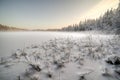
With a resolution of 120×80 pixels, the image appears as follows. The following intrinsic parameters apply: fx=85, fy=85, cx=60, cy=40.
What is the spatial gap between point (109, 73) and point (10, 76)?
3721mm

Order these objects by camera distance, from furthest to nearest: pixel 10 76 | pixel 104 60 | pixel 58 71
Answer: pixel 104 60 → pixel 58 71 → pixel 10 76

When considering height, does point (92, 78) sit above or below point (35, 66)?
below

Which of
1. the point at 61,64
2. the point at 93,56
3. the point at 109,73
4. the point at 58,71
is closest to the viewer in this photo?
the point at 109,73

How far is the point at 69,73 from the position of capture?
3418 mm

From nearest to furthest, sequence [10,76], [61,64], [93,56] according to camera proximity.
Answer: [10,76] → [61,64] → [93,56]

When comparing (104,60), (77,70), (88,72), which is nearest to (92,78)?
(88,72)

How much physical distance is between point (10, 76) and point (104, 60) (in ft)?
14.2

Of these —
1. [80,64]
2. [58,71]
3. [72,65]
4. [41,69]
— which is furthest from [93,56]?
[41,69]

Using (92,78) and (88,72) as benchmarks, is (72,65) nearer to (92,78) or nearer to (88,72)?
(88,72)

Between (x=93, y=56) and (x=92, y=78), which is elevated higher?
(x=93, y=56)

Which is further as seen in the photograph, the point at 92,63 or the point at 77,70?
the point at 92,63

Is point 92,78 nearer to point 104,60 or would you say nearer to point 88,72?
point 88,72

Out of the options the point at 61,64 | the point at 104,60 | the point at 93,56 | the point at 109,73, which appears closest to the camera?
the point at 109,73

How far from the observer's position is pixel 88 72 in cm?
338
